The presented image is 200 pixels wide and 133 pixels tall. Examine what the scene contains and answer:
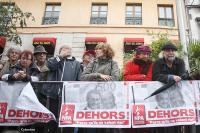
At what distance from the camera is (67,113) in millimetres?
5285

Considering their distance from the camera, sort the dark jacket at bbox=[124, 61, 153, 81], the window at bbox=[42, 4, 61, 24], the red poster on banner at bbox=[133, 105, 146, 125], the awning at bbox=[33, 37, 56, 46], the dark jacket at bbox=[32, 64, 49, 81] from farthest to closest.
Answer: the window at bbox=[42, 4, 61, 24]
the awning at bbox=[33, 37, 56, 46]
the dark jacket at bbox=[32, 64, 49, 81]
the dark jacket at bbox=[124, 61, 153, 81]
the red poster on banner at bbox=[133, 105, 146, 125]

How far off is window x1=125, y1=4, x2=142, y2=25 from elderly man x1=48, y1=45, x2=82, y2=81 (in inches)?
593

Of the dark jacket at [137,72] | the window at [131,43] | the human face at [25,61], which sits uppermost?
the window at [131,43]

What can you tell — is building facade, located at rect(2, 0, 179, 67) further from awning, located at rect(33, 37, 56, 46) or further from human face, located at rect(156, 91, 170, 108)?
human face, located at rect(156, 91, 170, 108)

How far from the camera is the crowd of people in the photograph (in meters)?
5.43

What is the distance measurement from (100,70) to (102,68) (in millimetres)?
49

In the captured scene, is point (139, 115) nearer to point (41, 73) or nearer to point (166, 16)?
point (41, 73)

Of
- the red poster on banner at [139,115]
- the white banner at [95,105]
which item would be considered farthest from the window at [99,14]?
the red poster on banner at [139,115]

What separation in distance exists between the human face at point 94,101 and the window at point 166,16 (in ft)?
52.1

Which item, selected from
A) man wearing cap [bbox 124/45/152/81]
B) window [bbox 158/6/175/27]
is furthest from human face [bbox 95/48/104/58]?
window [bbox 158/6/175/27]

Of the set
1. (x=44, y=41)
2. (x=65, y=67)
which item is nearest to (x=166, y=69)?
(x=65, y=67)

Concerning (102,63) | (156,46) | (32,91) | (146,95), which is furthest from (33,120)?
(156,46)

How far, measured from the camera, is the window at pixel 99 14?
20.8 metres

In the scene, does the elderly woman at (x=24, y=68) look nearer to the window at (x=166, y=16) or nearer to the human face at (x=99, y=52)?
the human face at (x=99, y=52)
